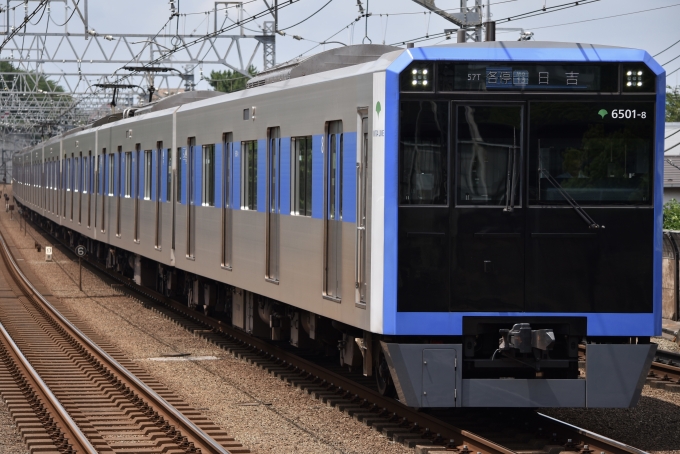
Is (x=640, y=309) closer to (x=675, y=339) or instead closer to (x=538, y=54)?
(x=538, y=54)

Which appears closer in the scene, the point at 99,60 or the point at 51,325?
the point at 51,325

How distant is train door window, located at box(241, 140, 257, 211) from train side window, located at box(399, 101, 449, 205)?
397cm

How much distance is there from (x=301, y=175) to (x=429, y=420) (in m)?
2.77

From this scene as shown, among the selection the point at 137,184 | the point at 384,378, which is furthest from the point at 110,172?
the point at 384,378

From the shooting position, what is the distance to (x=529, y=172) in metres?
8.27

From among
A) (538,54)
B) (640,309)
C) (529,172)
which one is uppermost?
(538,54)

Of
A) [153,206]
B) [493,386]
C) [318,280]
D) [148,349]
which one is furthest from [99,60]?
[493,386]

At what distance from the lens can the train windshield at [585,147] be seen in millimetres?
8281

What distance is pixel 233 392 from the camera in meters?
11.2

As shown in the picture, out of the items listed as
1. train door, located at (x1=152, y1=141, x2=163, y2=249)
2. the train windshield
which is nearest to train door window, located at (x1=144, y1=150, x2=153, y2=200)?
train door, located at (x1=152, y1=141, x2=163, y2=249)

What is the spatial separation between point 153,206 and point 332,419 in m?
9.19

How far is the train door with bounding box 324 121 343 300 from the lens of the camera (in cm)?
932

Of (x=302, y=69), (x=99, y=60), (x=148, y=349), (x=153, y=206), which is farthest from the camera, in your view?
(x=99, y=60)

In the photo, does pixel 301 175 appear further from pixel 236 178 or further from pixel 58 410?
pixel 58 410
